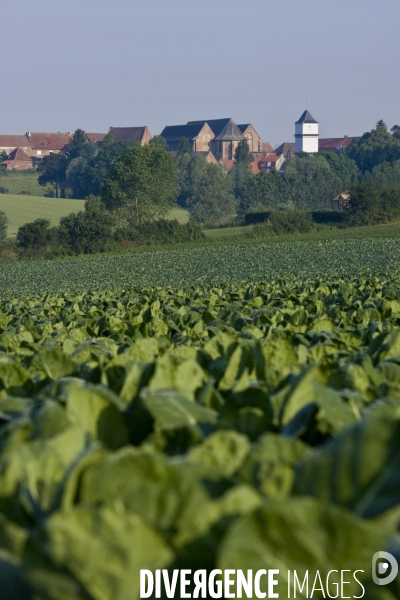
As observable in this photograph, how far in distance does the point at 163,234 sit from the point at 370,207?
2383 centimetres

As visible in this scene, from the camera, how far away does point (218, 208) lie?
137125 mm

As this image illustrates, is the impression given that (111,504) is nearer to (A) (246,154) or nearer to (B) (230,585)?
Result: (B) (230,585)

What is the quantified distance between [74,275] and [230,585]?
48167mm

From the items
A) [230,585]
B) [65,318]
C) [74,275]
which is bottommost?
[74,275]

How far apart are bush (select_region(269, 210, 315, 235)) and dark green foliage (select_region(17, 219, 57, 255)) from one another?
21455 mm

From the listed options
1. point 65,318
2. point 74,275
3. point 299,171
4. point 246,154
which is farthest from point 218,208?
point 65,318

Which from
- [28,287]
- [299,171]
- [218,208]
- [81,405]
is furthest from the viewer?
[299,171]

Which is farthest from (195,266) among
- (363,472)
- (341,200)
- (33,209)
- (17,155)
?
(17,155)

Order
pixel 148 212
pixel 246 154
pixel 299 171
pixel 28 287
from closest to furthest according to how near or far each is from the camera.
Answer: pixel 28 287, pixel 148 212, pixel 299 171, pixel 246 154

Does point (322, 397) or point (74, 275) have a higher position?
point (322, 397)

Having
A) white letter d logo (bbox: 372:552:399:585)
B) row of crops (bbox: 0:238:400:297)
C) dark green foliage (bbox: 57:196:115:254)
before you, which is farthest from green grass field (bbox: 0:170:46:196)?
white letter d logo (bbox: 372:552:399:585)

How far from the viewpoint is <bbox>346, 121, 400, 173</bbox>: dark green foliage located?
595ft

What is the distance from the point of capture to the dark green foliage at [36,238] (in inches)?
2702

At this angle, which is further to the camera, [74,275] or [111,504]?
[74,275]
